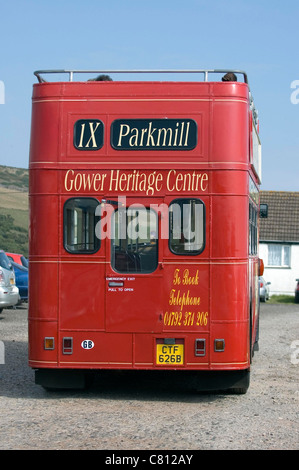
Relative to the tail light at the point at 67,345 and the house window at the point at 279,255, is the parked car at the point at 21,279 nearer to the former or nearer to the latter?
the tail light at the point at 67,345

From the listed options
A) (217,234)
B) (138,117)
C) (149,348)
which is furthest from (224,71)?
(149,348)

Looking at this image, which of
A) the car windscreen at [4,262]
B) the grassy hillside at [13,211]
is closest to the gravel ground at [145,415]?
the car windscreen at [4,262]

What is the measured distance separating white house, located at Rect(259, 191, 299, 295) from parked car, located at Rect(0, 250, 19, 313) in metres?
29.5

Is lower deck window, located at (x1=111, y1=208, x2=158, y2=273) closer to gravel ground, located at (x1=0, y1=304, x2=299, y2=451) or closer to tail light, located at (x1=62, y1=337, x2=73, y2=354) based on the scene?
tail light, located at (x1=62, y1=337, x2=73, y2=354)

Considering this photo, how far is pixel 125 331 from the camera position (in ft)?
33.3

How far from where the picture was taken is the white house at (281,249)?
5044 cm

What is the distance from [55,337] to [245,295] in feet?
7.45

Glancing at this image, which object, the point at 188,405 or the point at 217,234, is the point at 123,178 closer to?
the point at 217,234

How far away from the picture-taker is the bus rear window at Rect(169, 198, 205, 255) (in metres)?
10.2

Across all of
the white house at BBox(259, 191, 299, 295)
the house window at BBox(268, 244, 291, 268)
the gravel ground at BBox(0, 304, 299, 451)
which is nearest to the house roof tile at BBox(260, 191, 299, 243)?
the white house at BBox(259, 191, 299, 295)

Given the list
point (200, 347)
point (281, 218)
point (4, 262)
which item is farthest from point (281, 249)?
point (200, 347)

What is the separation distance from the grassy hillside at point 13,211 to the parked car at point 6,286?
6047cm

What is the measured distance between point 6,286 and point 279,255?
1240 inches

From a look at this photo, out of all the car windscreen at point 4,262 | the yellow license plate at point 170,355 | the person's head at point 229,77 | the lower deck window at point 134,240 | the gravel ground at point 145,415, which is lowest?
the gravel ground at point 145,415
